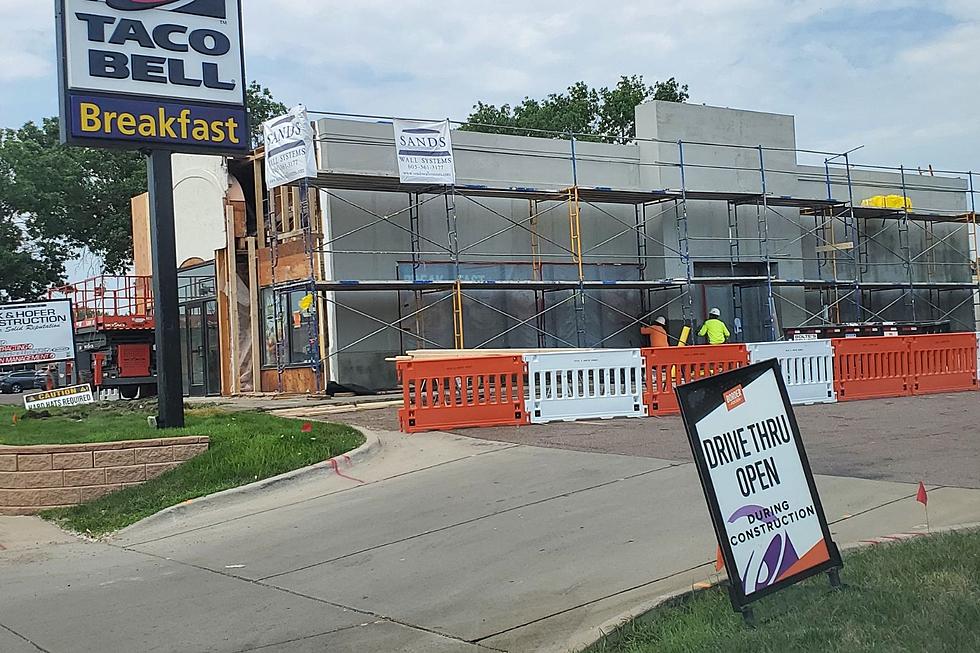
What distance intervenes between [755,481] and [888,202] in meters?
28.7

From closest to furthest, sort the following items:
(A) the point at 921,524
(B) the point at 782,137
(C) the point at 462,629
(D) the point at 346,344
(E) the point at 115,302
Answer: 1. (C) the point at 462,629
2. (A) the point at 921,524
3. (D) the point at 346,344
4. (E) the point at 115,302
5. (B) the point at 782,137

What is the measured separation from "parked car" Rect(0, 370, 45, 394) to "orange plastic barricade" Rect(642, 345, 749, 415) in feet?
122

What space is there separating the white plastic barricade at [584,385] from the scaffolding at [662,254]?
765cm

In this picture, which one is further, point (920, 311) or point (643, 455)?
point (920, 311)

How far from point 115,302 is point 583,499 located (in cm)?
2023

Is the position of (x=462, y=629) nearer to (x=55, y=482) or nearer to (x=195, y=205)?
(x=55, y=482)

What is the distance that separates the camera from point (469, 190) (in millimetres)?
23406

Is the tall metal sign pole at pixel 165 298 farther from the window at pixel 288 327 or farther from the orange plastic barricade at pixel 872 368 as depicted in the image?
the orange plastic barricade at pixel 872 368

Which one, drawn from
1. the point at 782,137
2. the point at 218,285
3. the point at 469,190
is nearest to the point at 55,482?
the point at 469,190

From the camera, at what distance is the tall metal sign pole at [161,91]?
12086mm

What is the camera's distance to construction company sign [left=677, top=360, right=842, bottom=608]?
202 inches

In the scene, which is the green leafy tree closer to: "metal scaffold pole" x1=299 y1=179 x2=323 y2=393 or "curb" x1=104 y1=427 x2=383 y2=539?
"metal scaffold pole" x1=299 y1=179 x2=323 y2=393

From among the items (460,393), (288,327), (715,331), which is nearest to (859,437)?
(460,393)

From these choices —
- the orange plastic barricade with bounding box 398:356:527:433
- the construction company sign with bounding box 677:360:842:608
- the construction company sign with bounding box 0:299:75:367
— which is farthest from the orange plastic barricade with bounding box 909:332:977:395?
the construction company sign with bounding box 0:299:75:367
